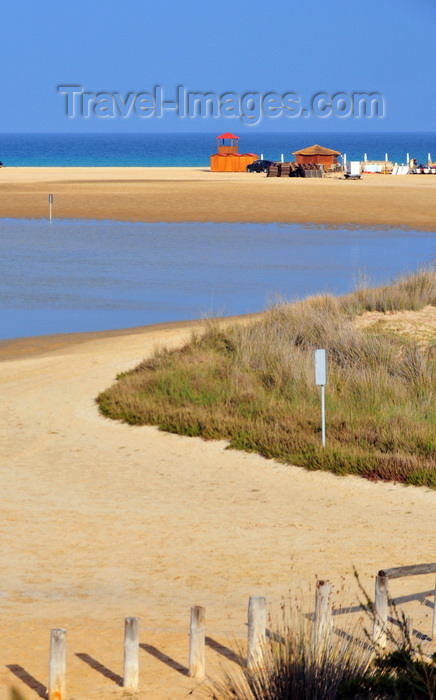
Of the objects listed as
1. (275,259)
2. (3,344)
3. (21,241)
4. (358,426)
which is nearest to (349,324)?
(358,426)

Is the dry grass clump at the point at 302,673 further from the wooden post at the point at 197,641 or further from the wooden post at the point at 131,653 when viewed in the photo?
the wooden post at the point at 131,653

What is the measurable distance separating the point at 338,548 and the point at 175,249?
2525 centimetres

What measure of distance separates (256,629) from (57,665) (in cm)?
108

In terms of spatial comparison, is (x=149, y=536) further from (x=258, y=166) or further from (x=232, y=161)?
(x=232, y=161)

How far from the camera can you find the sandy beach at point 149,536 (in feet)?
22.5

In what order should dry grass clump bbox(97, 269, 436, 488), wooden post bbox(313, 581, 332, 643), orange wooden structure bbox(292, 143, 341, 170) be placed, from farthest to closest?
orange wooden structure bbox(292, 143, 341, 170) < dry grass clump bbox(97, 269, 436, 488) < wooden post bbox(313, 581, 332, 643)

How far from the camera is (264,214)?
4450 centimetres

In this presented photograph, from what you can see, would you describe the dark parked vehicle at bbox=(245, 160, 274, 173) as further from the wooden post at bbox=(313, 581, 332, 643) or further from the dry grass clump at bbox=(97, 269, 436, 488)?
the wooden post at bbox=(313, 581, 332, 643)

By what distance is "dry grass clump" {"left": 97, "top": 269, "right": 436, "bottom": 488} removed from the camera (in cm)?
1161

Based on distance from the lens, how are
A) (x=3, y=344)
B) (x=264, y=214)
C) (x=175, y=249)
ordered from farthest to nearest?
(x=264, y=214) < (x=175, y=249) < (x=3, y=344)

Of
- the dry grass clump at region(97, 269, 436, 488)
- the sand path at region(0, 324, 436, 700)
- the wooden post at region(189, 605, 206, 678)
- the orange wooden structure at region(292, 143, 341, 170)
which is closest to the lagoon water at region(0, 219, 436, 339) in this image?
the dry grass clump at region(97, 269, 436, 488)

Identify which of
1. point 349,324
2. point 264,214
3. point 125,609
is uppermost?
point 264,214

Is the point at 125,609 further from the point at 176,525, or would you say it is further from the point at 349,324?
the point at 349,324

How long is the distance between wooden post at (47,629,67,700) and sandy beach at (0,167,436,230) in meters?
36.5
